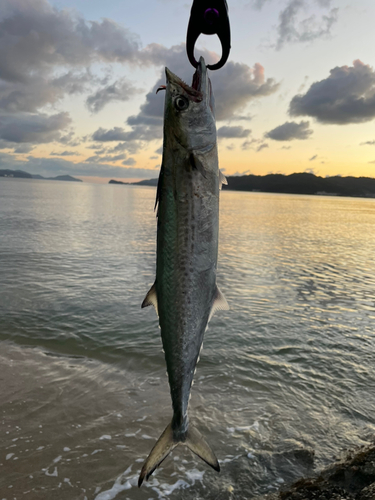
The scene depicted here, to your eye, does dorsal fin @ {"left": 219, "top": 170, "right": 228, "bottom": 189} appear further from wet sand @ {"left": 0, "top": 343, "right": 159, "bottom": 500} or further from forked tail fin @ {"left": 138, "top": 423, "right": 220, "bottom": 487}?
wet sand @ {"left": 0, "top": 343, "right": 159, "bottom": 500}

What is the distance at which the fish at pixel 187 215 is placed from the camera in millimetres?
2789

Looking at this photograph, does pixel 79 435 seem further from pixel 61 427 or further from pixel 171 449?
pixel 171 449

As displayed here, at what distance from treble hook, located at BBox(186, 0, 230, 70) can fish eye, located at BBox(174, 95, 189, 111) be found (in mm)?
454

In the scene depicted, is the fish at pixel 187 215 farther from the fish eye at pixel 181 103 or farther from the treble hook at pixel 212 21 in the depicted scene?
the treble hook at pixel 212 21

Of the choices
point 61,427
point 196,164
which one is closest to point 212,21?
point 196,164

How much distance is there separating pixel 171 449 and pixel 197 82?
333cm

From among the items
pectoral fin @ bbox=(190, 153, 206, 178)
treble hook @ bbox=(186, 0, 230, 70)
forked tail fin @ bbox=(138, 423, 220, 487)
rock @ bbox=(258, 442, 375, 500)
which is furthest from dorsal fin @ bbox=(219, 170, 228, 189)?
rock @ bbox=(258, 442, 375, 500)

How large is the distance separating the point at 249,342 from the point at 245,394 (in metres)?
3.09

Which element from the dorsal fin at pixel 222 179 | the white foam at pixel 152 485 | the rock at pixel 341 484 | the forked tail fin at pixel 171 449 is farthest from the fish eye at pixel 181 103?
the white foam at pixel 152 485

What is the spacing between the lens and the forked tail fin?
11.8ft

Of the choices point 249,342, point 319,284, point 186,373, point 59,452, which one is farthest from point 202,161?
point 319,284

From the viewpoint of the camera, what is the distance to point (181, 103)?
277 centimetres

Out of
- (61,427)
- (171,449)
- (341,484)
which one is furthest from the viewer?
(61,427)

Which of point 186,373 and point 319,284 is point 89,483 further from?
point 319,284
